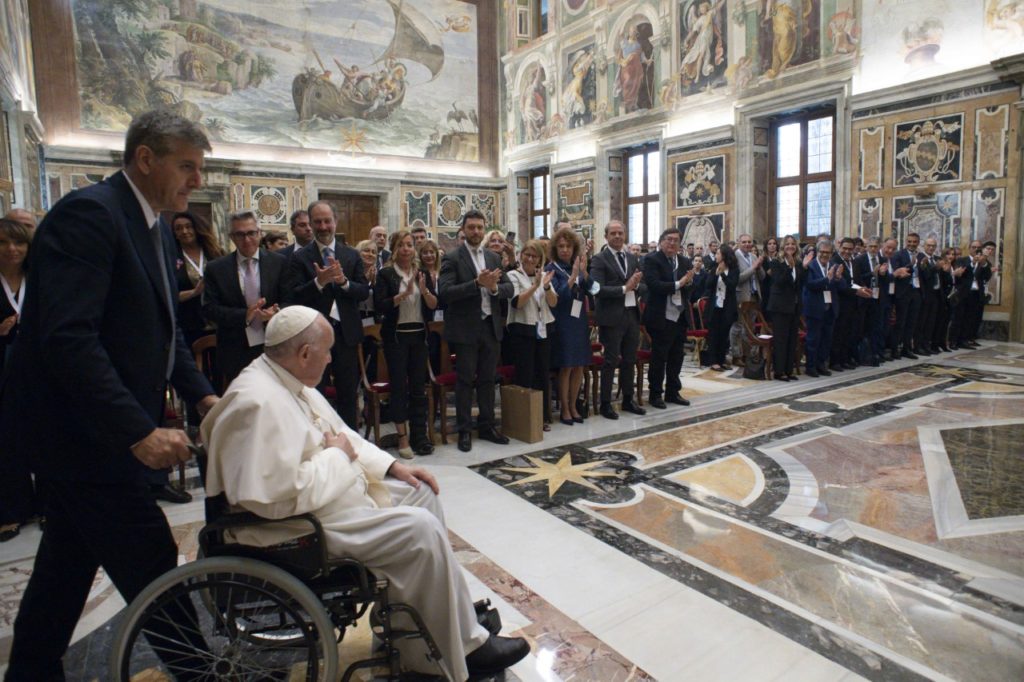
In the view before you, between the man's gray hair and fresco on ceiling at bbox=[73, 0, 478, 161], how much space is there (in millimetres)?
14994

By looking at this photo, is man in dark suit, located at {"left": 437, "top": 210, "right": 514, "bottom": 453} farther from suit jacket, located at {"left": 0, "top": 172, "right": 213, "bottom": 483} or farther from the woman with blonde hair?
suit jacket, located at {"left": 0, "top": 172, "right": 213, "bottom": 483}

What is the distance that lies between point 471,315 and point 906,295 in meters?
7.51

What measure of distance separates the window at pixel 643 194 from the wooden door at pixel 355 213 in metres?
6.87

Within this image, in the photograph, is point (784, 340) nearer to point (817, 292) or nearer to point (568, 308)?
point (817, 292)

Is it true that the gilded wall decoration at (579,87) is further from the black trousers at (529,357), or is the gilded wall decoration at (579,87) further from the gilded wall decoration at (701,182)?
the black trousers at (529,357)

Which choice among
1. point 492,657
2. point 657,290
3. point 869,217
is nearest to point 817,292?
point 657,290

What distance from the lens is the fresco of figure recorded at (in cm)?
1468

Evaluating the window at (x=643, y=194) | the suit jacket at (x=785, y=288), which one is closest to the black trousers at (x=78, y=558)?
the suit jacket at (x=785, y=288)

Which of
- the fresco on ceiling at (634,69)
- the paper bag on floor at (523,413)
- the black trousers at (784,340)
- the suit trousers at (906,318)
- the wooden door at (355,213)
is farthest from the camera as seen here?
the wooden door at (355,213)

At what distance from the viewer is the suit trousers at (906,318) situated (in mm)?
9391

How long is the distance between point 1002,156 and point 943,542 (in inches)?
366

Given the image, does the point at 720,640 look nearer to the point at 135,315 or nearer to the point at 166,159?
the point at 135,315

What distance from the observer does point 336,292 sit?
4453mm

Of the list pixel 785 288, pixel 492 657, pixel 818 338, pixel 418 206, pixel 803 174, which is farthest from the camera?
pixel 418 206
